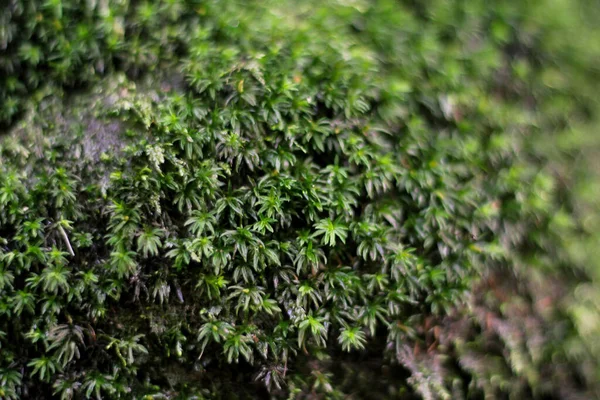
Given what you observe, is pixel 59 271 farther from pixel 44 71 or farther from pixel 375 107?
pixel 375 107

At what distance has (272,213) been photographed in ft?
8.55

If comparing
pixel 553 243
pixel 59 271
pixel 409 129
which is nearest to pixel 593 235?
pixel 553 243

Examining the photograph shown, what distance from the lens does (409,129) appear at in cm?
299

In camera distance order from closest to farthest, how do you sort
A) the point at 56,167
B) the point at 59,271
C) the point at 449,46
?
the point at 59,271
the point at 56,167
the point at 449,46

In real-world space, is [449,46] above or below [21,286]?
above

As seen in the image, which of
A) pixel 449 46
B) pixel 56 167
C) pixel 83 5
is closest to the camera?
pixel 56 167

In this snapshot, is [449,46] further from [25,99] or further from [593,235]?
[25,99]

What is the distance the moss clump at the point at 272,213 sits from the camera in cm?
256

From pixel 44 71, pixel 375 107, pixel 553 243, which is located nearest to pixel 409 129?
pixel 375 107

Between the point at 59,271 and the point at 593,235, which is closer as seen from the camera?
the point at 59,271

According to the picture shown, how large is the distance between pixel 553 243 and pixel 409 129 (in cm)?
118

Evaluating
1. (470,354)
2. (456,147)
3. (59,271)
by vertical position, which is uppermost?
(456,147)

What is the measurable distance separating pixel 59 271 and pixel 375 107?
2.05 meters

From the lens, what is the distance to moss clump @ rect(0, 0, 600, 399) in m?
2.56
